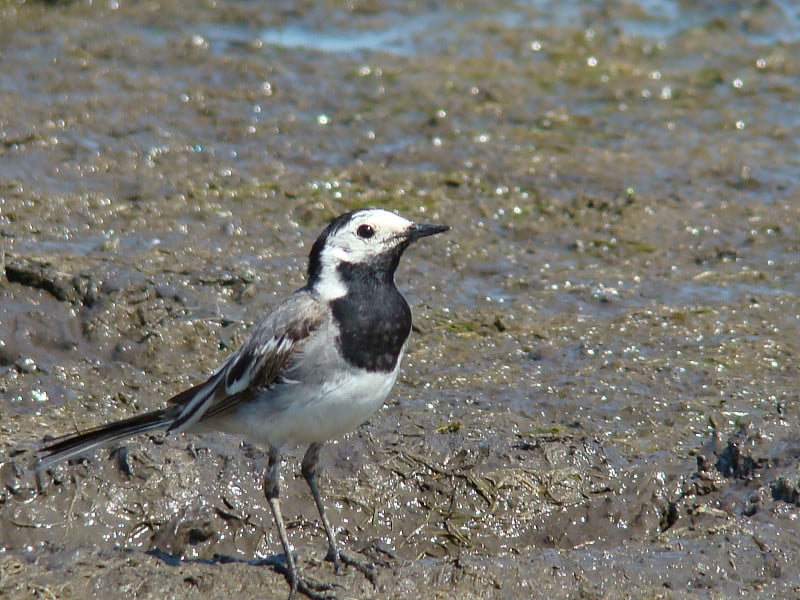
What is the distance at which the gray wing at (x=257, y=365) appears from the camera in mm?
5777

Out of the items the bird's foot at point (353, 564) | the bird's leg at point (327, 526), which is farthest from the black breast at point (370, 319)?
the bird's foot at point (353, 564)

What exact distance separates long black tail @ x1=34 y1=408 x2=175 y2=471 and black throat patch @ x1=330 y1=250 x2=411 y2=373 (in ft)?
3.19

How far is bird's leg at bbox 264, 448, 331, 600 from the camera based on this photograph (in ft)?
18.5

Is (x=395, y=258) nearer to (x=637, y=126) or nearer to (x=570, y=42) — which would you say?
(x=637, y=126)

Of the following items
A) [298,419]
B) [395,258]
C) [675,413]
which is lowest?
[675,413]

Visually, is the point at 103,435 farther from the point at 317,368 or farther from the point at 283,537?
the point at 317,368

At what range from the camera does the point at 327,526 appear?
19.6 ft

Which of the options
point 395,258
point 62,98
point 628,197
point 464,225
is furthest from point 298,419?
point 62,98

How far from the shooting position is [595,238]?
955 centimetres

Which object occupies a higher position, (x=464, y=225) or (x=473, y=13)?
(x=473, y=13)

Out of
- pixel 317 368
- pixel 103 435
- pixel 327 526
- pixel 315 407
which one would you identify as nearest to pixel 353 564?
pixel 327 526

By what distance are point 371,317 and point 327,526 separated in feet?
3.50

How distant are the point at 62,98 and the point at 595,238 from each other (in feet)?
16.4

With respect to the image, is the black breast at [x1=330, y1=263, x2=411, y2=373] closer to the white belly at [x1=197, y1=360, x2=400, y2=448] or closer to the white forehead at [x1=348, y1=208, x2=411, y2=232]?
the white belly at [x1=197, y1=360, x2=400, y2=448]
